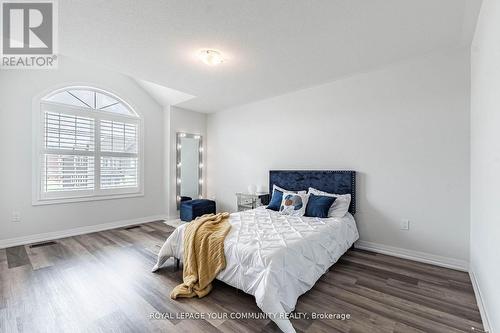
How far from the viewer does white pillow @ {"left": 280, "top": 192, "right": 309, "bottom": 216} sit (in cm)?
331

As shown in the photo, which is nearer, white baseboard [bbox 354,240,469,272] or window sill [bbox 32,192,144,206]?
white baseboard [bbox 354,240,469,272]

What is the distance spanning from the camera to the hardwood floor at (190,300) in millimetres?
Result: 1771

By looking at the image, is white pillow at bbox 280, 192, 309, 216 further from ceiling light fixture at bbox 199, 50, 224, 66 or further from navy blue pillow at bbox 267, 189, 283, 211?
ceiling light fixture at bbox 199, 50, 224, 66

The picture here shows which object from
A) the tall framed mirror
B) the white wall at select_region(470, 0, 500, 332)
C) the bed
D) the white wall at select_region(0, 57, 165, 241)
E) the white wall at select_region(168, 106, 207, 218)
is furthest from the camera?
the tall framed mirror

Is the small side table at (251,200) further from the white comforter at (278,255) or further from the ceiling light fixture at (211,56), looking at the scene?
the ceiling light fixture at (211,56)

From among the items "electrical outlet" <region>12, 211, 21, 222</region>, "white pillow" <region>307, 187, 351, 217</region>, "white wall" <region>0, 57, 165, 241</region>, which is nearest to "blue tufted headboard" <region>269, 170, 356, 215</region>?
"white pillow" <region>307, 187, 351, 217</region>

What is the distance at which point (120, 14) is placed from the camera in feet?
6.73

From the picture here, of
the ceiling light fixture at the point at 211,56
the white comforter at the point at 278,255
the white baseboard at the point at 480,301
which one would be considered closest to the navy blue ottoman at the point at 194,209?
the white comforter at the point at 278,255

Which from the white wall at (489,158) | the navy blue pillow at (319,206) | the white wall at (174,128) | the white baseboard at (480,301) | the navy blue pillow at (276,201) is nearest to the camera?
the white wall at (489,158)

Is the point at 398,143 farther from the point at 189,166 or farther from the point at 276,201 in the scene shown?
the point at 189,166

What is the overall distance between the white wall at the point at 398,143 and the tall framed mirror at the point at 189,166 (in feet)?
7.14

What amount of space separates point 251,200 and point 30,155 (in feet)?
12.3

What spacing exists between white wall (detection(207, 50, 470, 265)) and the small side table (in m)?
0.63

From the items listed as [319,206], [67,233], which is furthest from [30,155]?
[319,206]
